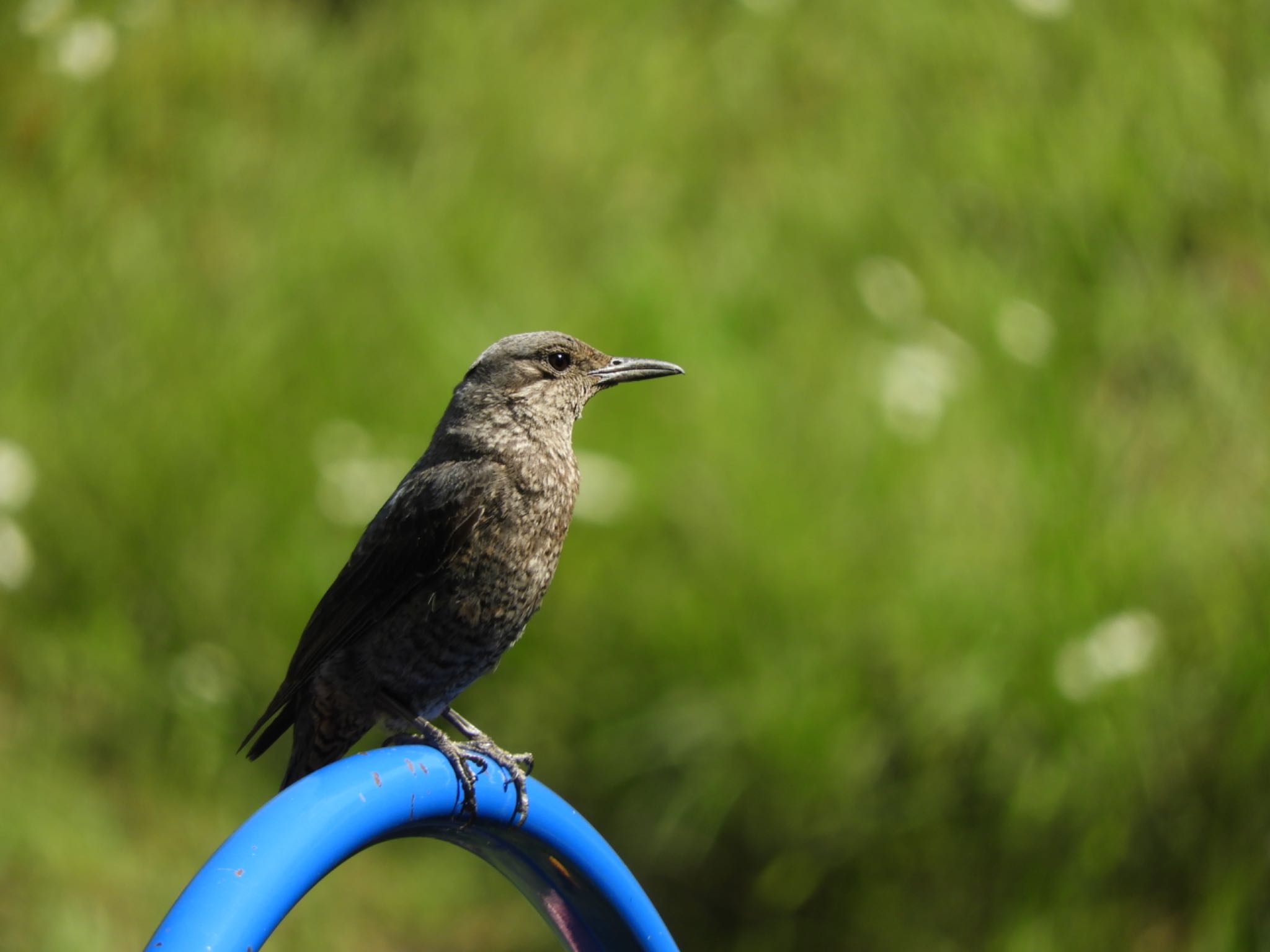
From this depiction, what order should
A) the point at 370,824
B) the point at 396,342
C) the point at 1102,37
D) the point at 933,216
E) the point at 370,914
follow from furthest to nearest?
1. the point at 1102,37
2. the point at 933,216
3. the point at 396,342
4. the point at 370,914
5. the point at 370,824

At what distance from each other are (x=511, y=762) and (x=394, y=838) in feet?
0.93

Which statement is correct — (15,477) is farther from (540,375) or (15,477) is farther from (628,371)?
(628,371)

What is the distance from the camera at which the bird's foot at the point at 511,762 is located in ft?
7.24

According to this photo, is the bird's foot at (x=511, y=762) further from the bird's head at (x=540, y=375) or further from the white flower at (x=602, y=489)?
the white flower at (x=602, y=489)

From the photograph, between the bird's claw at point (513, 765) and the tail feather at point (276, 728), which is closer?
the bird's claw at point (513, 765)

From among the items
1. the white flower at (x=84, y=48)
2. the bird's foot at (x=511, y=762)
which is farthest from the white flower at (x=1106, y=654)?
the white flower at (x=84, y=48)

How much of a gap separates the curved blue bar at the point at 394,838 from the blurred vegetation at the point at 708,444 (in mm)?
2598

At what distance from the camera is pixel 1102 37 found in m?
6.85

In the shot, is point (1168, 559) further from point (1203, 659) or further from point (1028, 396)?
point (1028, 396)

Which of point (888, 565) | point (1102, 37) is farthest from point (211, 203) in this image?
point (1102, 37)

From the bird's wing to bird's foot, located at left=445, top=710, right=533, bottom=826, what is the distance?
317 millimetres

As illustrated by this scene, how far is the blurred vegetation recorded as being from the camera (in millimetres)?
4801

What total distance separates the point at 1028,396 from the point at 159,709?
11.8 feet

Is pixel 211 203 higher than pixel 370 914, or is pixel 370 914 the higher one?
pixel 211 203
